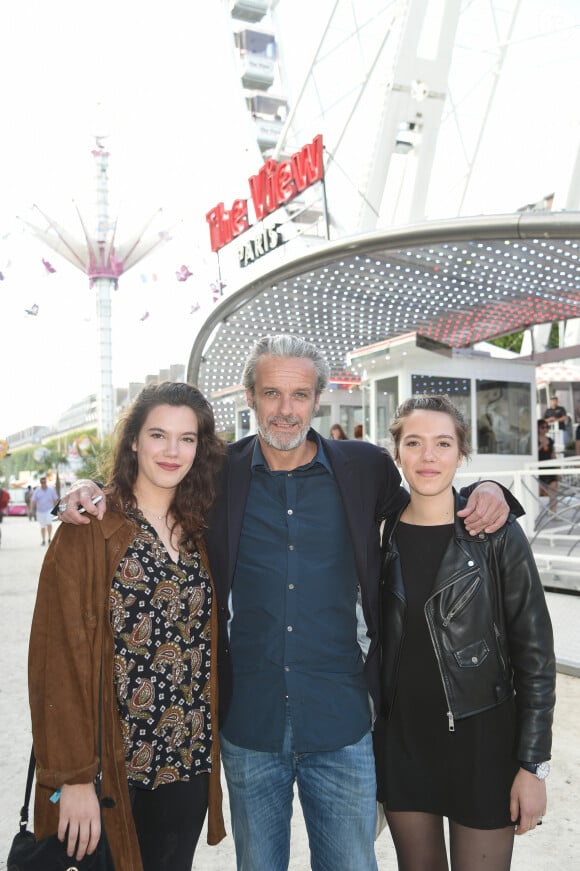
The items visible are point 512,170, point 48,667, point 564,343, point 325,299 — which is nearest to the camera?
point 48,667

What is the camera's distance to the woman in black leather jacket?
2123 mm

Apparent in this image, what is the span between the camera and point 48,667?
6.57 feet

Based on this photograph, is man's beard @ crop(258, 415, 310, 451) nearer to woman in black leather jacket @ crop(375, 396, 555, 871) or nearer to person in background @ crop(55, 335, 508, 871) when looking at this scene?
person in background @ crop(55, 335, 508, 871)

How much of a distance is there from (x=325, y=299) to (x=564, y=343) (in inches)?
604

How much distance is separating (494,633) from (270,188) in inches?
762

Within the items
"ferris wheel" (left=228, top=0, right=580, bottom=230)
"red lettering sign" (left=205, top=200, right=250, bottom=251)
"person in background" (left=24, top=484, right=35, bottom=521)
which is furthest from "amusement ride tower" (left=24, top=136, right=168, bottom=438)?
"red lettering sign" (left=205, top=200, right=250, bottom=251)

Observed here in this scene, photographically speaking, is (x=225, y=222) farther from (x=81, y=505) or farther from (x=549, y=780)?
(x=81, y=505)

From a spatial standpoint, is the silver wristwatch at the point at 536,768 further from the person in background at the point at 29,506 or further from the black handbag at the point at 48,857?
the person in background at the point at 29,506

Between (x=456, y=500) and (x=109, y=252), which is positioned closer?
(x=456, y=500)

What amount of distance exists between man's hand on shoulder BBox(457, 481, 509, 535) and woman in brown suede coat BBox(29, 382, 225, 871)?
0.90 metres

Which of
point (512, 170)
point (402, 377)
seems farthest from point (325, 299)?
point (512, 170)

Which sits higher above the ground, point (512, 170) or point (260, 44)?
point (260, 44)

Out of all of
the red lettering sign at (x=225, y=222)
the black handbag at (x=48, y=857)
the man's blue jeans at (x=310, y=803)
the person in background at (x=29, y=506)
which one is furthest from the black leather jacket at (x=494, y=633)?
the person in background at (x=29, y=506)

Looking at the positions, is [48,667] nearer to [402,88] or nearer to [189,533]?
[189,533]
